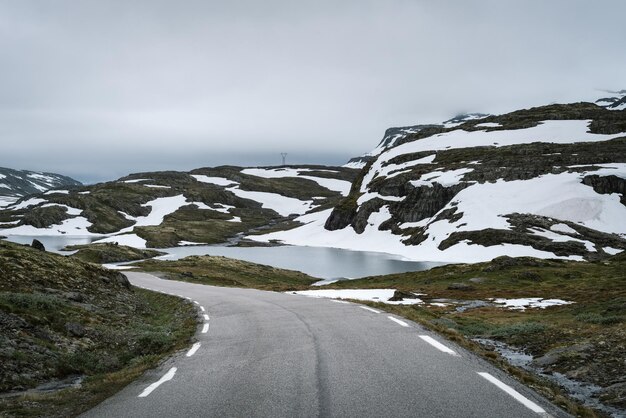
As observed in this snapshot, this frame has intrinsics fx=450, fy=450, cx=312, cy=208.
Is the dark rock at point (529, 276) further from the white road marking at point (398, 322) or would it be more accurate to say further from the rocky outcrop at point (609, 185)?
the rocky outcrop at point (609, 185)

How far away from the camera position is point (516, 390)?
897cm

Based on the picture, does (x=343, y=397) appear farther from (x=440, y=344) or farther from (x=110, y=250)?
(x=110, y=250)

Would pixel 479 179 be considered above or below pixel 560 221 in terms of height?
above

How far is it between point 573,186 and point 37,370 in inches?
4489

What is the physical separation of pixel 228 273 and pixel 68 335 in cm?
6043

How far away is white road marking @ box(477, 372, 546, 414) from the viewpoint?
7910mm

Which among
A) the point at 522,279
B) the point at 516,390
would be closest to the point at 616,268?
the point at 522,279

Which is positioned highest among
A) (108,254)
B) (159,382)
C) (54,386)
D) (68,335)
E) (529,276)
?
(159,382)

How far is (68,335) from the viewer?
Answer: 1586 cm

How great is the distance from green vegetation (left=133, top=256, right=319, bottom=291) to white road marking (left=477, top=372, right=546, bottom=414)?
55.8 meters

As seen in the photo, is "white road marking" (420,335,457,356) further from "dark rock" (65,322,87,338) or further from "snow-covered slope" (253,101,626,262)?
"snow-covered slope" (253,101,626,262)

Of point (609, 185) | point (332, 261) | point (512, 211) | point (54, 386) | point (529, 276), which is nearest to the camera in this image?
point (54, 386)

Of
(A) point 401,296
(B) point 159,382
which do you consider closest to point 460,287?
(A) point 401,296

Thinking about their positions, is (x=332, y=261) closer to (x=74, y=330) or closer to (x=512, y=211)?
(x=512, y=211)
